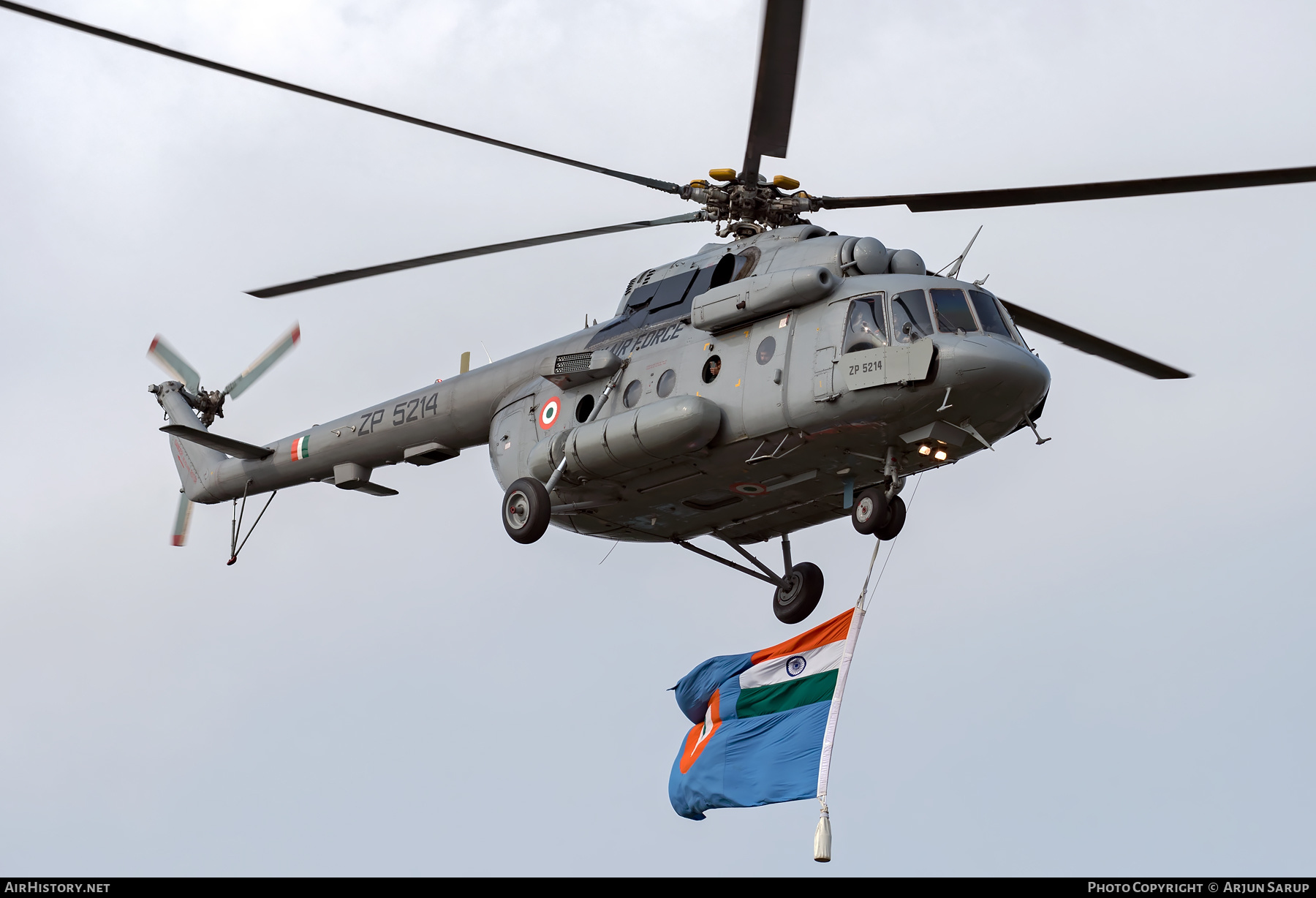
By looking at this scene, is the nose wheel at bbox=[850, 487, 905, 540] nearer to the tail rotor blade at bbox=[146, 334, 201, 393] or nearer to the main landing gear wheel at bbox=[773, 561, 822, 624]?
the main landing gear wheel at bbox=[773, 561, 822, 624]

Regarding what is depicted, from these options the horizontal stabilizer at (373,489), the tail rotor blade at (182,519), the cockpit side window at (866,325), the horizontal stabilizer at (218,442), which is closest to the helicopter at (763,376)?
the cockpit side window at (866,325)

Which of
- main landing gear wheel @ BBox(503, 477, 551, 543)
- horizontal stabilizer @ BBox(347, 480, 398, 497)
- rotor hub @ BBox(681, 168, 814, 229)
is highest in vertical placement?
rotor hub @ BBox(681, 168, 814, 229)

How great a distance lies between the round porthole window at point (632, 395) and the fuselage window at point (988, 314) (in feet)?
14.8

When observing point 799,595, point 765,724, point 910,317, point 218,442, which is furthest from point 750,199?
point 218,442

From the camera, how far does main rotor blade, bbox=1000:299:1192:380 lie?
68.4ft

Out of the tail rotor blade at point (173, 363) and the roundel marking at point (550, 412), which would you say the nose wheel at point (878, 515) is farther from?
the tail rotor blade at point (173, 363)

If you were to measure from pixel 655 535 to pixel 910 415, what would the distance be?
5454 millimetres

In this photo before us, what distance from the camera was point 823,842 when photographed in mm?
18953

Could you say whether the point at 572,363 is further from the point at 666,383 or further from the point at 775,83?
the point at 775,83

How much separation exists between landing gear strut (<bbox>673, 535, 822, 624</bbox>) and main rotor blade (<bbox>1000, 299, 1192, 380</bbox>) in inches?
179

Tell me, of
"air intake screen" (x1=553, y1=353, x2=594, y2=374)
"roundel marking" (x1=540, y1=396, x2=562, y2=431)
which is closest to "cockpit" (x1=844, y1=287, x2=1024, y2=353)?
"air intake screen" (x1=553, y1=353, x2=594, y2=374)

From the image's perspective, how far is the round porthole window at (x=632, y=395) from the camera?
840 inches
